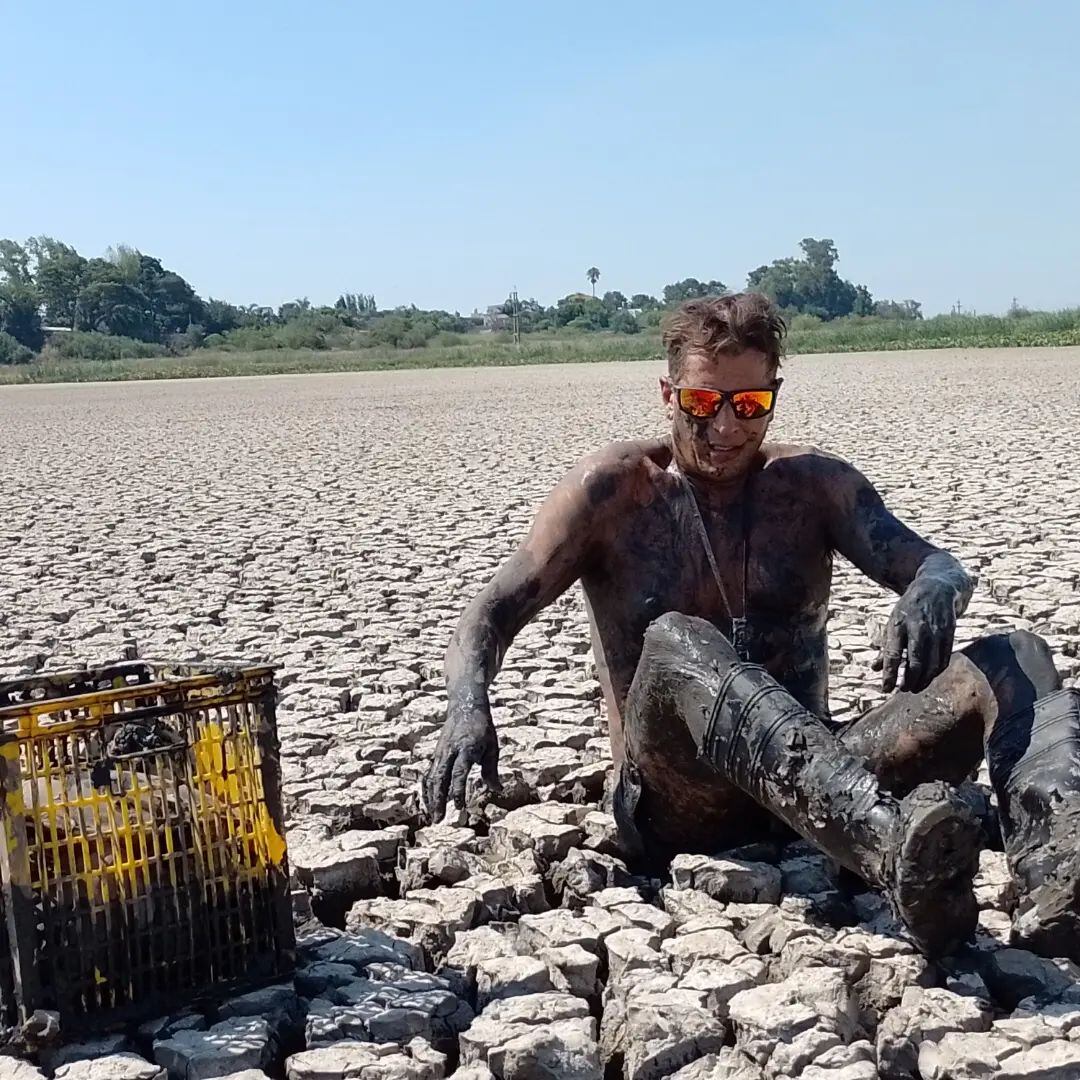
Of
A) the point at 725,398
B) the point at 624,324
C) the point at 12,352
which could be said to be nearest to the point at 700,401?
the point at 725,398

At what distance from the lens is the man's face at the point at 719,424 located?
271 cm

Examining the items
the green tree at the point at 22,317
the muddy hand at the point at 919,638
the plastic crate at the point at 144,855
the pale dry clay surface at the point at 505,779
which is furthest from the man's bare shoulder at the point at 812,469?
the green tree at the point at 22,317

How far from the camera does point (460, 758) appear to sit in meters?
2.35

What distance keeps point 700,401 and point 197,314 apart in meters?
80.2

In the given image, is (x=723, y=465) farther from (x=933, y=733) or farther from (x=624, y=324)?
(x=624, y=324)

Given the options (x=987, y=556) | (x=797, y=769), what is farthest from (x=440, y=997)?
(x=987, y=556)

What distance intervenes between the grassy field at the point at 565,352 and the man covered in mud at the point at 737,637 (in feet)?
107

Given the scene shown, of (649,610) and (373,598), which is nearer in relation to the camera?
(649,610)

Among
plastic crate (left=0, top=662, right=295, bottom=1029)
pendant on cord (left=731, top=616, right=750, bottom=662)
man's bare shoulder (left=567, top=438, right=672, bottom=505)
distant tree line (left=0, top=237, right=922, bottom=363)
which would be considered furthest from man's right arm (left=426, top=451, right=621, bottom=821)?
distant tree line (left=0, top=237, right=922, bottom=363)

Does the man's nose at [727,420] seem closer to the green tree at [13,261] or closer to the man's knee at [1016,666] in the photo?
the man's knee at [1016,666]

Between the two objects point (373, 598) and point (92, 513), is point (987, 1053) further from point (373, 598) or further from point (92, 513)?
point (92, 513)

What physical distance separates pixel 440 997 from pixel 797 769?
71 cm

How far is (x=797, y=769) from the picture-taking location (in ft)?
7.17

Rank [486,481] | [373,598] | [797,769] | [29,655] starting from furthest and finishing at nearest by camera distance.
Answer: [486,481], [373,598], [29,655], [797,769]
